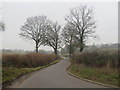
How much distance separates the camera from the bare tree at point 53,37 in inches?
1895

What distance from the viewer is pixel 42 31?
46656 millimetres

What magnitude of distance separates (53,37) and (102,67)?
123 ft

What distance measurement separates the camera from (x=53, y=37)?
164ft

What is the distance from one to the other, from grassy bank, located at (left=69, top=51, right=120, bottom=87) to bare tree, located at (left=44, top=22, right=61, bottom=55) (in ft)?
104

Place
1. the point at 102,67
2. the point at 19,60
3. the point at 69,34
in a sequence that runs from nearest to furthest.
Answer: the point at 102,67, the point at 19,60, the point at 69,34

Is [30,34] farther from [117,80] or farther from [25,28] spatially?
[117,80]

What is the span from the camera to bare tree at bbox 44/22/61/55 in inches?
1895

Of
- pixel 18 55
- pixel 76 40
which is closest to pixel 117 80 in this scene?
pixel 18 55

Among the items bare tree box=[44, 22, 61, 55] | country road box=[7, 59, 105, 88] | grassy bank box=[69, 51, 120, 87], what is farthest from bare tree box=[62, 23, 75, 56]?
country road box=[7, 59, 105, 88]

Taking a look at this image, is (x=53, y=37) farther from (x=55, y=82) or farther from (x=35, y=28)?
(x=55, y=82)

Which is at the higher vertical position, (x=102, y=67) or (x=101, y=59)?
(x=101, y=59)

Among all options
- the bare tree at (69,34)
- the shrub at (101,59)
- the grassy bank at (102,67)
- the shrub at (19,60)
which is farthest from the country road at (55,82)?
the bare tree at (69,34)

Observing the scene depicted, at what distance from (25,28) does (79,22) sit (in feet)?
54.4

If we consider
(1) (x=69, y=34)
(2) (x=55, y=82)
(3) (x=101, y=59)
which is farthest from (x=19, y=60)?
(1) (x=69, y=34)
